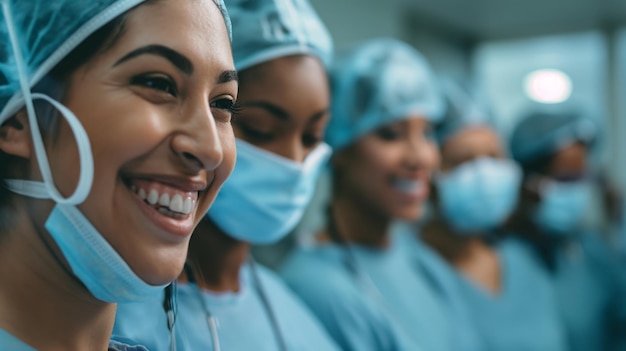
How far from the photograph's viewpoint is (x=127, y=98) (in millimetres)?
634

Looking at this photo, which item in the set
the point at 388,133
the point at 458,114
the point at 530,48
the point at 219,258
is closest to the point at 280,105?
the point at 219,258

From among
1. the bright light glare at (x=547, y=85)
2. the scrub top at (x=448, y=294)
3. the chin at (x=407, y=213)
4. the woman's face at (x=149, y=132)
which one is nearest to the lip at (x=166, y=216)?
the woman's face at (x=149, y=132)

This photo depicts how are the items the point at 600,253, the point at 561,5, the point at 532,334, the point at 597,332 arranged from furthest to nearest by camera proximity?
the point at 561,5 → the point at 600,253 → the point at 597,332 → the point at 532,334

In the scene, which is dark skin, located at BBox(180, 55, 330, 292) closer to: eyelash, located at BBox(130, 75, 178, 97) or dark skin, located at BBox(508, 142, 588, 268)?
eyelash, located at BBox(130, 75, 178, 97)

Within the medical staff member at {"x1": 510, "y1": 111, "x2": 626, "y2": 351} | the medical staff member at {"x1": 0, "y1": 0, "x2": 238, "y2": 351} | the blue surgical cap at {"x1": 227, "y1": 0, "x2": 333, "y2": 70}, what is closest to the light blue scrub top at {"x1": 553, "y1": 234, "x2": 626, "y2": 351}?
the medical staff member at {"x1": 510, "y1": 111, "x2": 626, "y2": 351}

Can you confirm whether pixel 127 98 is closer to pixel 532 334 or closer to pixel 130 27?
pixel 130 27

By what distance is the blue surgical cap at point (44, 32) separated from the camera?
0.62 m

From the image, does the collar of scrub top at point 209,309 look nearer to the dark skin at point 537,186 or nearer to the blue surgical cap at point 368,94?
the blue surgical cap at point 368,94

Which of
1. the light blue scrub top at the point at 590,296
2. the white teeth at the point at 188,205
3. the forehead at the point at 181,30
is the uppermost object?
the forehead at the point at 181,30

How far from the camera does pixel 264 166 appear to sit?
108 cm

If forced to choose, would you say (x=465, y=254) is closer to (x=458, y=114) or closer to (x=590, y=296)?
(x=458, y=114)

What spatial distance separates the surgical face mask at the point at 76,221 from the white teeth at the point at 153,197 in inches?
2.2

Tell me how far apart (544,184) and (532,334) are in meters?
0.71

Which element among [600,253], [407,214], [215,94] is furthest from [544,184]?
[215,94]
